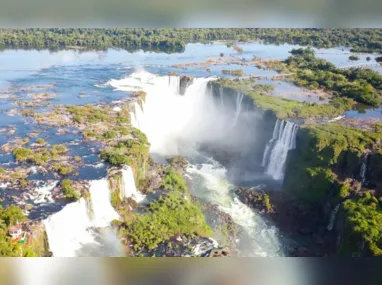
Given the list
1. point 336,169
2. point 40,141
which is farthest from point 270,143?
point 40,141

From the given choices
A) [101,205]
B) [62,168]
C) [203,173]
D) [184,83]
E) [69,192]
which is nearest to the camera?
[69,192]

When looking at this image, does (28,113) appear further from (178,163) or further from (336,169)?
(336,169)

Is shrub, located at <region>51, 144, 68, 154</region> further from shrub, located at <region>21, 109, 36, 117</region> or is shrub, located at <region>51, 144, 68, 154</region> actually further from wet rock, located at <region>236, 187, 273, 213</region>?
wet rock, located at <region>236, 187, 273, 213</region>

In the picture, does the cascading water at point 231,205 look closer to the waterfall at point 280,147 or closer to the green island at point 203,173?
the green island at point 203,173

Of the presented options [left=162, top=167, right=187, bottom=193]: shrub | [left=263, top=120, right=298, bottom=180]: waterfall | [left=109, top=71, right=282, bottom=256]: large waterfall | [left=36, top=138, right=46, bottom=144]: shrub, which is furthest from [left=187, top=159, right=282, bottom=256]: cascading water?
[left=36, top=138, right=46, bottom=144]: shrub

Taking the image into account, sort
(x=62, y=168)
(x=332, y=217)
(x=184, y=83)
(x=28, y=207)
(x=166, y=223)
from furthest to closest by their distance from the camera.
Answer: (x=184, y=83) < (x=332, y=217) < (x=62, y=168) < (x=166, y=223) < (x=28, y=207)

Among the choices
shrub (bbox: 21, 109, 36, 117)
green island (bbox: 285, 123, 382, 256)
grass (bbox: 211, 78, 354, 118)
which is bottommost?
green island (bbox: 285, 123, 382, 256)

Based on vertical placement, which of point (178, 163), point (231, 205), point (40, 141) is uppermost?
point (40, 141)
